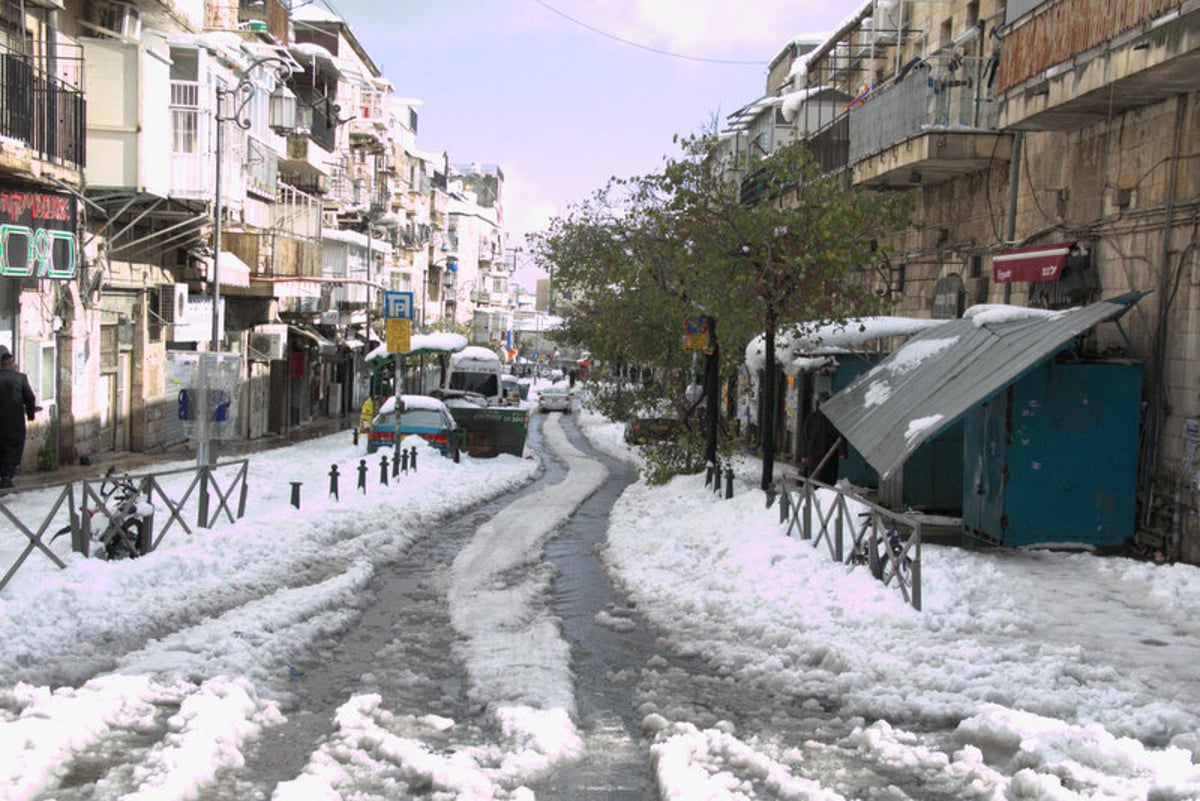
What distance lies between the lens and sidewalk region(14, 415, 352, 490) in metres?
18.0

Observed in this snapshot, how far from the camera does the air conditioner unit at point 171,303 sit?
24.5 m

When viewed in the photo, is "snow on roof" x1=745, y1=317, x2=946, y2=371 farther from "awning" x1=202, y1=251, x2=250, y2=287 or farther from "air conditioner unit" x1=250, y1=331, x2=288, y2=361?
"air conditioner unit" x1=250, y1=331, x2=288, y2=361

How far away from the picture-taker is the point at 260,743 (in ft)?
21.1

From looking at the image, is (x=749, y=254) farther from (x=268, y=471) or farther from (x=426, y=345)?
(x=426, y=345)

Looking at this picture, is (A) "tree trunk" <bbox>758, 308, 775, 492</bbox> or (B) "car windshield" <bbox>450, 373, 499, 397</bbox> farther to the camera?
(B) "car windshield" <bbox>450, 373, 499, 397</bbox>

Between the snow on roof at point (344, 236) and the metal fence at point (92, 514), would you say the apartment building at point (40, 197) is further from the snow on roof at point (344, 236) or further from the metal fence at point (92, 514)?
the snow on roof at point (344, 236)

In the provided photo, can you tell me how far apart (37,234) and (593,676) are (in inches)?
504

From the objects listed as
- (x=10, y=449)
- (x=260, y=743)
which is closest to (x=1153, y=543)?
(x=260, y=743)

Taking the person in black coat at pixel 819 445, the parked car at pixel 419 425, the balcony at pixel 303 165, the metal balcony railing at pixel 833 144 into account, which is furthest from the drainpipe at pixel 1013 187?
the balcony at pixel 303 165

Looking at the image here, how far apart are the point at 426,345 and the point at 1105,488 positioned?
70.3ft

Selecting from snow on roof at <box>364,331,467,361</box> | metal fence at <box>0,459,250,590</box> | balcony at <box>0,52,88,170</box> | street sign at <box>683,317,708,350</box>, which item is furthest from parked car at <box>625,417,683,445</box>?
balcony at <box>0,52,88,170</box>

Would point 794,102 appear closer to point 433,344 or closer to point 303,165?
point 433,344

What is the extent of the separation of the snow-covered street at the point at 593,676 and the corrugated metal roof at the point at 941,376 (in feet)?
4.11

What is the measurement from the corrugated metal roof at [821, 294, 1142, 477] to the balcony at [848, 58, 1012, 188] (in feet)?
10.8
